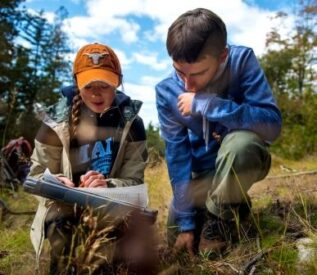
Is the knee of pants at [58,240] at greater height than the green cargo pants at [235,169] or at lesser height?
lesser

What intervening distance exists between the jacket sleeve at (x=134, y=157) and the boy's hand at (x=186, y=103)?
21 cm

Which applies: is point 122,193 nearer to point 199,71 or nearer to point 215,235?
point 215,235

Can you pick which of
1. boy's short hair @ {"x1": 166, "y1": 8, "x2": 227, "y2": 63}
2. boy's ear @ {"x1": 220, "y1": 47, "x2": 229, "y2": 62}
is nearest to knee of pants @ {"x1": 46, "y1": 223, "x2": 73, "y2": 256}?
boy's short hair @ {"x1": 166, "y1": 8, "x2": 227, "y2": 63}

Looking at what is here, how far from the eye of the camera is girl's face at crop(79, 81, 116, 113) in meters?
2.21

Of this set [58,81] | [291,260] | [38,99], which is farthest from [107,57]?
[58,81]

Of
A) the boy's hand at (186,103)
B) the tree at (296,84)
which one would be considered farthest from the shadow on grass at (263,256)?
the tree at (296,84)

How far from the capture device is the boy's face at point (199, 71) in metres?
2.10

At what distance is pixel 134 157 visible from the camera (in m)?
2.23

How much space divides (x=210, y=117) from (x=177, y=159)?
38 centimetres

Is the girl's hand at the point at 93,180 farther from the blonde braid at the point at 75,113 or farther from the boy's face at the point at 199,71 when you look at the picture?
the boy's face at the point at 199,71

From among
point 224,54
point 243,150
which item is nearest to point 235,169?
point 243,150

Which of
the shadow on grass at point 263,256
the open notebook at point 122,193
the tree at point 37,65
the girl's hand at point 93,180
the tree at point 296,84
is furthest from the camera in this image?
the tree at point 37,65

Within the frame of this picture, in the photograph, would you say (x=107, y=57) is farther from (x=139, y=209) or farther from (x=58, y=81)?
(x=58, y=81)

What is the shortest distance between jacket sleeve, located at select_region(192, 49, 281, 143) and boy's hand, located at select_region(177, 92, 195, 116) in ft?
0.08
